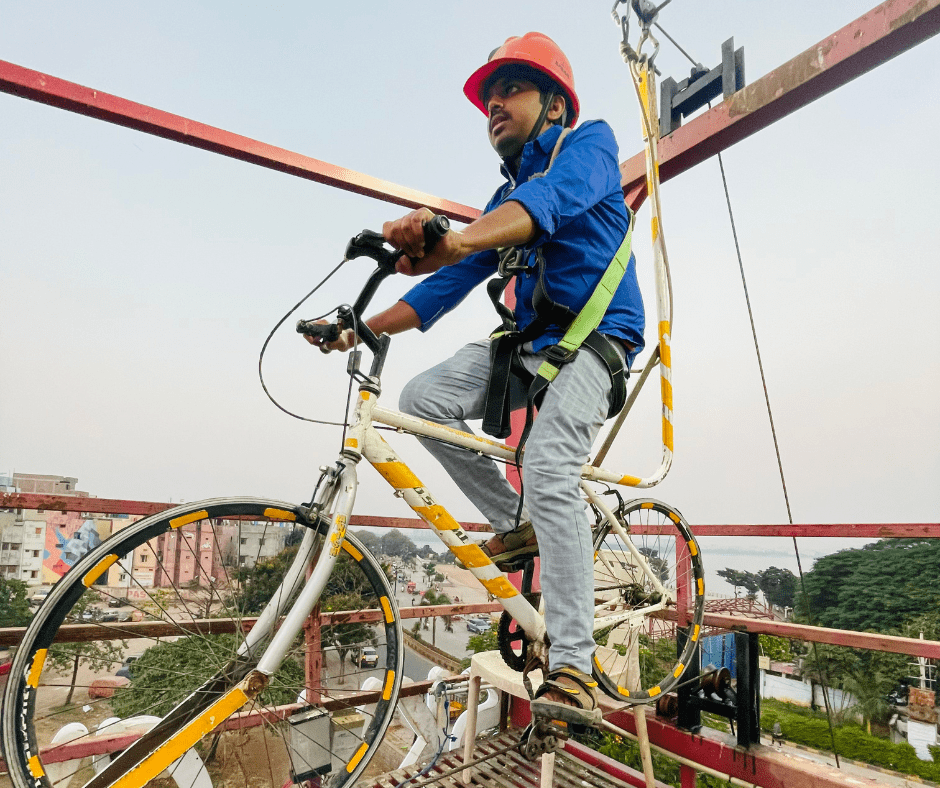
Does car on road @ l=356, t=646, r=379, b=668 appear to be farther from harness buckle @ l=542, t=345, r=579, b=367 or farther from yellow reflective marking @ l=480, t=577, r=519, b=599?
harness buckle @ l=542, t=345, r=579, b=367

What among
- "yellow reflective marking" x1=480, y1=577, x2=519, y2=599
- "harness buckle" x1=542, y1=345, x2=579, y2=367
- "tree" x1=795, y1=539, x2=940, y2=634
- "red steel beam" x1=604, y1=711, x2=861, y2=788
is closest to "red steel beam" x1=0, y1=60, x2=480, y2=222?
"harness buckle" x1=542, y1=345, x2=579, y2=367

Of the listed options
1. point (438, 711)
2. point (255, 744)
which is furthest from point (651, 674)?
point (255, 744)

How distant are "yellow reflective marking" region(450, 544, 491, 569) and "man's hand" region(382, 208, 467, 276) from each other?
0.70 metres

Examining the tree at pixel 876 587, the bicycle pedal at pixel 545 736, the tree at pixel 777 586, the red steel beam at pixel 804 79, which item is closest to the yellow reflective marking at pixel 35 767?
the bicycle pedal at pixel 545 736

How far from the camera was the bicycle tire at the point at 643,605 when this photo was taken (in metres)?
1.81

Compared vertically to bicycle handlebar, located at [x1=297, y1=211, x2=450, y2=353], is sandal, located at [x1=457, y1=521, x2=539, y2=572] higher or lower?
lower

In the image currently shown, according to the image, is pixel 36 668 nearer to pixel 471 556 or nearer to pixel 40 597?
pixel 40 597

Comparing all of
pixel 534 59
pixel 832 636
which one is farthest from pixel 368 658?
pixel 534 59

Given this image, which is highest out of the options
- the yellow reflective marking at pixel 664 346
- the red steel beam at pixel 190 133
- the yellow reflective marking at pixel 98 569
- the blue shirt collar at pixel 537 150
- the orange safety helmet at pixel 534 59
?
the red steel beam at pixel 190 133

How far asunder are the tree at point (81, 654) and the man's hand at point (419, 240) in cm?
82

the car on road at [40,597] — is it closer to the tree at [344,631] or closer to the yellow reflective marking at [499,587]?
the tree at [344,631]

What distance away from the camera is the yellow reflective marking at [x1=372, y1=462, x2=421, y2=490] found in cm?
123

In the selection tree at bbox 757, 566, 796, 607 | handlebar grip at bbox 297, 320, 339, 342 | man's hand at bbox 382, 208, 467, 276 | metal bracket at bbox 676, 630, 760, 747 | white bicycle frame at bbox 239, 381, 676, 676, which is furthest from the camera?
tree at bbox 757, 566, 796, 607

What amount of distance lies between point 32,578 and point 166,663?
326mm
